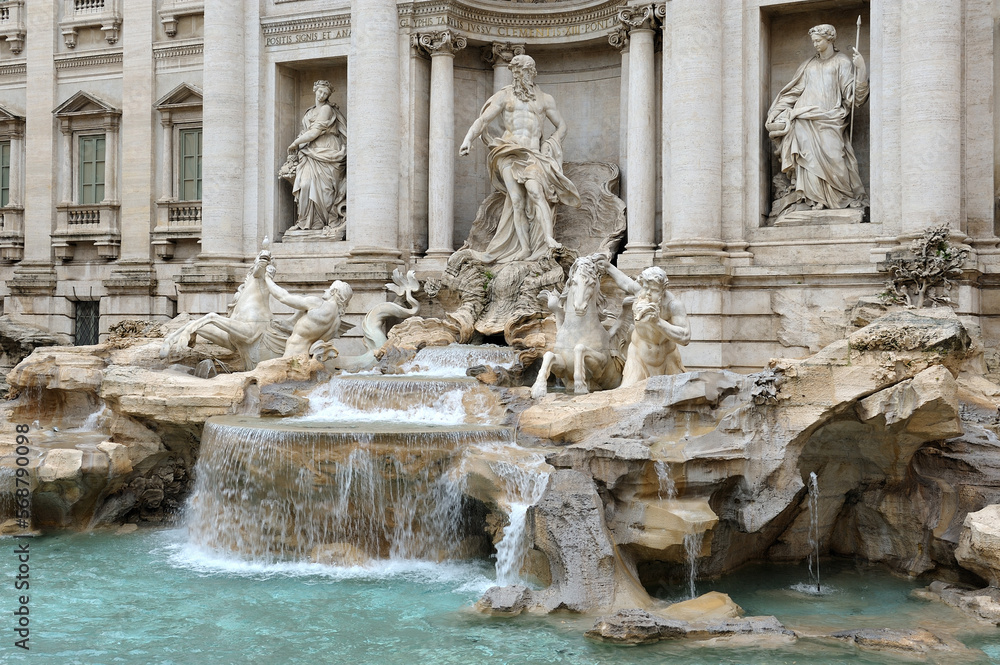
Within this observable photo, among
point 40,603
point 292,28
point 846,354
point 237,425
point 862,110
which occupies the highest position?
point 292,28

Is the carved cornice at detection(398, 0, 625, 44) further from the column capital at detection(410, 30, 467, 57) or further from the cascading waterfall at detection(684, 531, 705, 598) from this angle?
the cascading waterfall at detection(684, 531, 705, 598)

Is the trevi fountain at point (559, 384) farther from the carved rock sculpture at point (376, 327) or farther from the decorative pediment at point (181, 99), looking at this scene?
the decorative pediment at point (181, 99)

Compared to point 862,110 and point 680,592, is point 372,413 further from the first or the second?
point 862,110

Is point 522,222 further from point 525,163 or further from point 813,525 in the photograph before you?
point 813,525

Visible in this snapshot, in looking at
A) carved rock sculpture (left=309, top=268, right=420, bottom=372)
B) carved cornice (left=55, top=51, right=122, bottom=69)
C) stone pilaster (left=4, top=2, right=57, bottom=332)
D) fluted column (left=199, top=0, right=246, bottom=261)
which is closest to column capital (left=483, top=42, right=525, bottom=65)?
carved rock sculpture (left=309, top=268, right=420, bottom=372)

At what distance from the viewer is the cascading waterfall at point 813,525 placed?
10.1m

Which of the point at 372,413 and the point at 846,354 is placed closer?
the point at 846,354

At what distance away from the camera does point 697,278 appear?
14211 millimetres

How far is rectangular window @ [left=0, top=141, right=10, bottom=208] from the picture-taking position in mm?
21938

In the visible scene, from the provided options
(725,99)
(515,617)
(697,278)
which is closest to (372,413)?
(515,617)

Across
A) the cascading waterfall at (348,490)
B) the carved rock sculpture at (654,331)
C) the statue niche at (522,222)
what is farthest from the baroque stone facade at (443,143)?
the cascading waterfall at (348,490)

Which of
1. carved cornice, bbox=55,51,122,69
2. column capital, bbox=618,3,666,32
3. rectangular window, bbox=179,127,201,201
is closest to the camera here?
column capital, bbox=618,3,666,32

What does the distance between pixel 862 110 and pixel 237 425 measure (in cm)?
994

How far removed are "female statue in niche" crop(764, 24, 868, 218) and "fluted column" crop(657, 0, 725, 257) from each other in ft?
3.28
